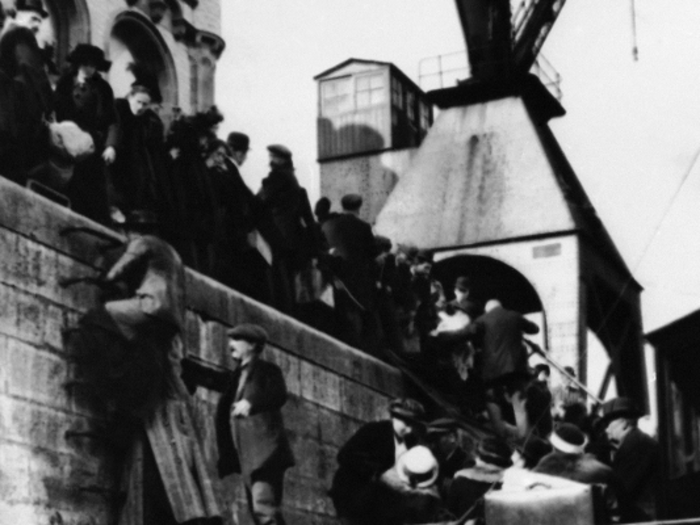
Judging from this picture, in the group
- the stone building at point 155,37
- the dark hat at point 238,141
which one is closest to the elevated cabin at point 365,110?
the stone building at point 155,37

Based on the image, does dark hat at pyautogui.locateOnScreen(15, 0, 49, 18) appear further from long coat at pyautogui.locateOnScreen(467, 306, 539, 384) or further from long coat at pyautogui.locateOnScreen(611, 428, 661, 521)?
long coat at pyautogui.locateOnScreen(467, 306, 539, 384)

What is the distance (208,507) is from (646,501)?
3067 mm

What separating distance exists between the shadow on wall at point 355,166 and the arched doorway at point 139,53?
534 centimetres

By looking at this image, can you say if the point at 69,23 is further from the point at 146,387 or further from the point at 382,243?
the point at 146,387

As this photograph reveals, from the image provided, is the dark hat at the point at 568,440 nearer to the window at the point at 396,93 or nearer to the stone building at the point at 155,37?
the stone building at the point at 155,37

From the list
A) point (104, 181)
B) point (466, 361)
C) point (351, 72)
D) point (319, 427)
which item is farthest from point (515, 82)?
point (104, 181)

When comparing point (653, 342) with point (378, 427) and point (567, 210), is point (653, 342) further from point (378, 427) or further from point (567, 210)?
point (567, 210)

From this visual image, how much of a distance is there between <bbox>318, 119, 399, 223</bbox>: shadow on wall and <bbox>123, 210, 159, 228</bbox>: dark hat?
664 inches

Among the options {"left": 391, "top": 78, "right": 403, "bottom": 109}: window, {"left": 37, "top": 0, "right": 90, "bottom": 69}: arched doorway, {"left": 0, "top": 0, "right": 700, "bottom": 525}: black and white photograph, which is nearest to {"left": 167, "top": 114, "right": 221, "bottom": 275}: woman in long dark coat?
{"left": 0, "top": 0, "right": 700, "bottom": 525}: black and white photograph

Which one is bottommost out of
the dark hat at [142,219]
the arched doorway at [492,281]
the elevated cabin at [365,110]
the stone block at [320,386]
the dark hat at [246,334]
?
the dark hat at [246,334]

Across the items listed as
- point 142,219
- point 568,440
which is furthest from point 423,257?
point 568,440

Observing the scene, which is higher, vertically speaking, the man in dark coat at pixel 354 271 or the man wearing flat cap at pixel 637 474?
the man in dark coat at pixel 354 271

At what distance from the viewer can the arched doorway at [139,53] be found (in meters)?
22.3

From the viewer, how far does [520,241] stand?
78.4 ft
